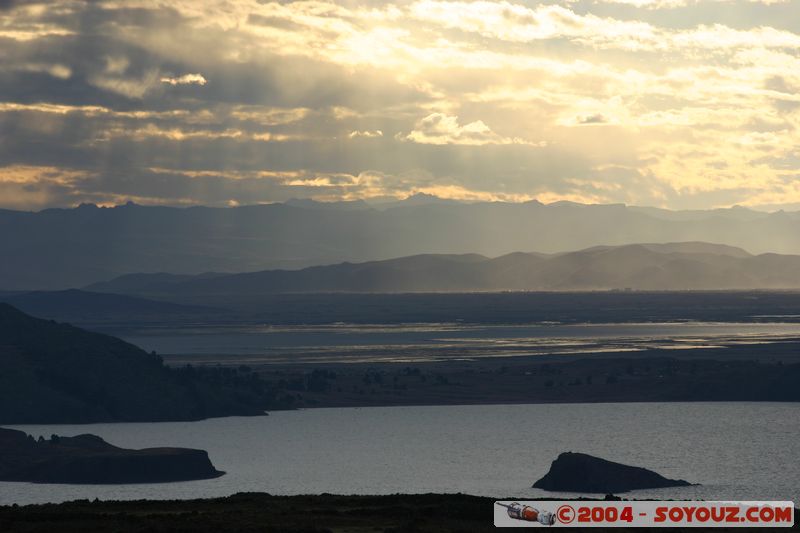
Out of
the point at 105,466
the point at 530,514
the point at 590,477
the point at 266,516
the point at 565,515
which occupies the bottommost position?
the point at 266,516

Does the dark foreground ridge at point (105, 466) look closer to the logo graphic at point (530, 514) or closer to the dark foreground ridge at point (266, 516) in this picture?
the dark foreground ridge at point (266, 516)

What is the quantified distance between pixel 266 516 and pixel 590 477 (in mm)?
79117

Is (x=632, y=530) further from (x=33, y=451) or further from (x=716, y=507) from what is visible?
(x=33, y=451)

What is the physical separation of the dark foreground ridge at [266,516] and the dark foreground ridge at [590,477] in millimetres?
60195

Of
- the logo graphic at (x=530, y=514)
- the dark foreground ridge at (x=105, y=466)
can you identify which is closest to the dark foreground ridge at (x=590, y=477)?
the dark foreground ridge at (x=105, y=466)

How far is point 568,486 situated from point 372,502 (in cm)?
6375

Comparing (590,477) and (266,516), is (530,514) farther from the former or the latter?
(590,477)

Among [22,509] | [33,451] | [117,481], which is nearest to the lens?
[22,509]

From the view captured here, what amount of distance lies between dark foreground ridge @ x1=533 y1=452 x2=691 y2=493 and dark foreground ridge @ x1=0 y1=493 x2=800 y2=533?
6020cm

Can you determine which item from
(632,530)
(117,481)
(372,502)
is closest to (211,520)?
(372,502)

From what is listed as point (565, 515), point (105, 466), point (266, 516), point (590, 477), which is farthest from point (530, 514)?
point (105, 466)

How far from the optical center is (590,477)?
15975cm

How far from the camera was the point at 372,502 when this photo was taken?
9769cm

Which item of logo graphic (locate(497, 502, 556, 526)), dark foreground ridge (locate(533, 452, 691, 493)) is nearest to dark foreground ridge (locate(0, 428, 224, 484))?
dark foreground ridge (locate(533, 452, 691, 493))
